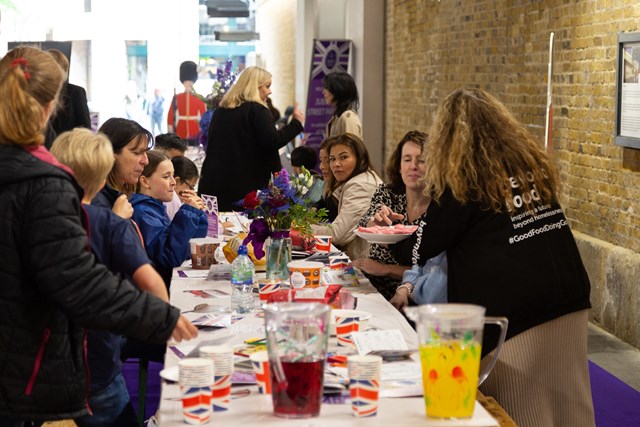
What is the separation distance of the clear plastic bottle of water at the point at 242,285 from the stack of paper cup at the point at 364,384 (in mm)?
1158

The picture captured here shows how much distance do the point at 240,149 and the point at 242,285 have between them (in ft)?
11.3

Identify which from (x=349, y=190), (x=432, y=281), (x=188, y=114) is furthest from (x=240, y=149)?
(x=188, y=114)

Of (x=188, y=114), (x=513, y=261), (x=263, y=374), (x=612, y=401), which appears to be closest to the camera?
(x=263, y=374)

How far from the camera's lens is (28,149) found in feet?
7.86

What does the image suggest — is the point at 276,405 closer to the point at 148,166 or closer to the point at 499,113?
the point at 499,113

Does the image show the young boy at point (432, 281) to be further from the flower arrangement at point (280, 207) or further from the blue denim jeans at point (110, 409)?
the blue denim jeans at point (110, 409)

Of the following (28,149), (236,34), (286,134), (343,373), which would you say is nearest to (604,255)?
(286,134)

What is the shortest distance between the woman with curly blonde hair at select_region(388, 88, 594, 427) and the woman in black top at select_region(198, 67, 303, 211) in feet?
12.1

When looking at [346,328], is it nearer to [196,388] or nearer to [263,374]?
[263,374]

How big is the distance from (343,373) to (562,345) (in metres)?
0.97

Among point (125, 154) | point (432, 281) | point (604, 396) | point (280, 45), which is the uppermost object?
point (280, 45)

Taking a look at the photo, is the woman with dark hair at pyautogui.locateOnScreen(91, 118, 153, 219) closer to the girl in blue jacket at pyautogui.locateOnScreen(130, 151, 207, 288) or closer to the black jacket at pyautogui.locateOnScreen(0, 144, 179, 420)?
the girl in blue jacket at pyautogui.locateOnScreen(130, 151, 207, 288)

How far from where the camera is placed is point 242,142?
6984 mm

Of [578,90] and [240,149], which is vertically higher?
[578,90]
